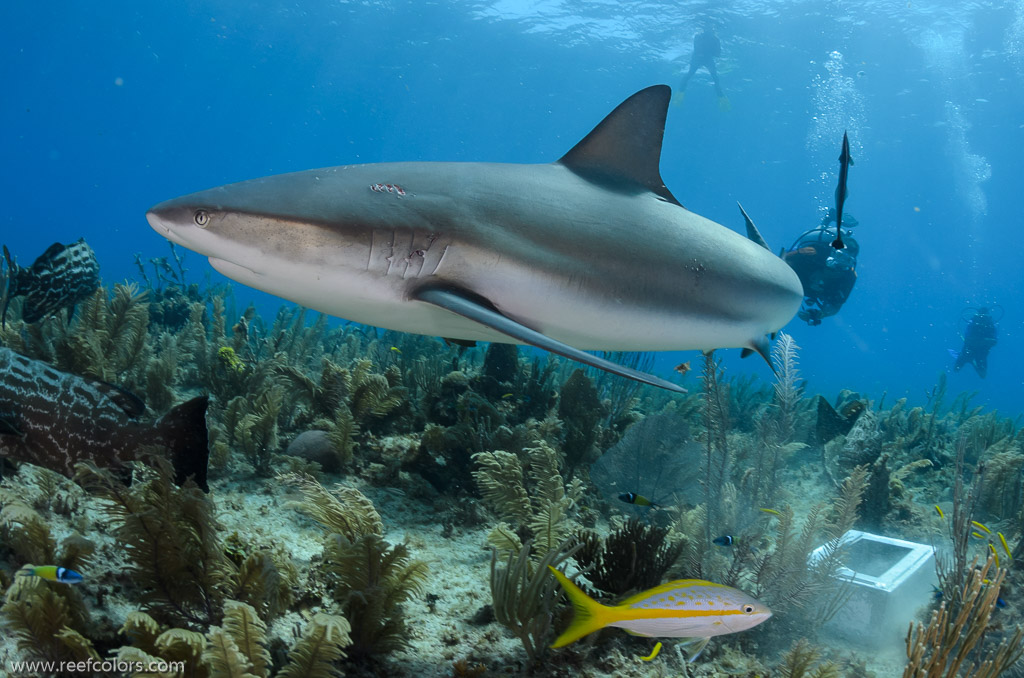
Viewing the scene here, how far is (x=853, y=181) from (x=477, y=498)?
13236 cm

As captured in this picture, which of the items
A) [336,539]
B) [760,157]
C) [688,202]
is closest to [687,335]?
[336,539]

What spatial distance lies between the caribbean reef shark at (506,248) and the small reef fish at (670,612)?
1002 mm

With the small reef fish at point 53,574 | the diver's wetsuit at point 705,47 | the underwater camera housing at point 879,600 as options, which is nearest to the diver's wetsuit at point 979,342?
the underwater camera housing at point 879,600

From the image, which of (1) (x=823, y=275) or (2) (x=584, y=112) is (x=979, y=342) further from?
(2) (x=584, y=112)

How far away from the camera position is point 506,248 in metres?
2.65

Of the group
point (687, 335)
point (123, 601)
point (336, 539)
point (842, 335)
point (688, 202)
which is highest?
point (688, 202)

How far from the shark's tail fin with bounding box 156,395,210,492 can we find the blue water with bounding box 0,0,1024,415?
4048 cm

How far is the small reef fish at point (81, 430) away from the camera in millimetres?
2719

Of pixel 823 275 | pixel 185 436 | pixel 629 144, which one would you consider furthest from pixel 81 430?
pixel 823 275

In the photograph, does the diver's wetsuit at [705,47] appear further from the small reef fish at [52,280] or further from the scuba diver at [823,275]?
the small reef fish at [52,280]

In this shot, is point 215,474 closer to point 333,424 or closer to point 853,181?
point 333,424

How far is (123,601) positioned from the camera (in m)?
2.34

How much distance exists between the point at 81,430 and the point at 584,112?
91.1m

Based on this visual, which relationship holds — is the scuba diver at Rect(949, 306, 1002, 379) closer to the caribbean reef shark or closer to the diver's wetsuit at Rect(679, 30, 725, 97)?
the caribbean reef shark
